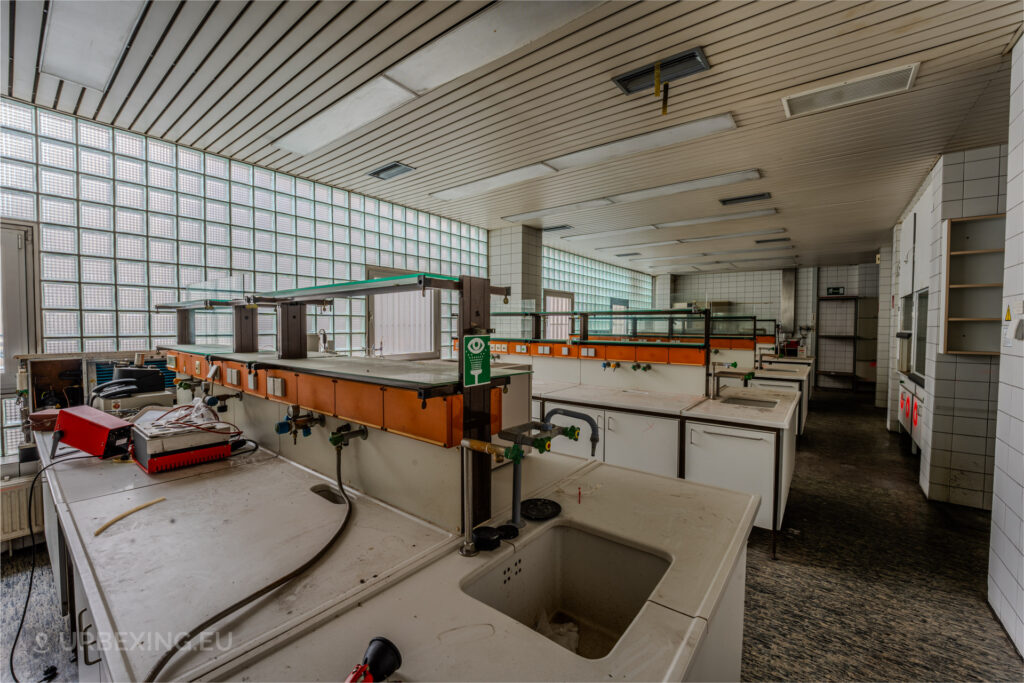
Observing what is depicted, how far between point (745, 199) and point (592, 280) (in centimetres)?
436

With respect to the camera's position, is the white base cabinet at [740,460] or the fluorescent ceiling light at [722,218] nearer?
the white base cabinet at [740,460]

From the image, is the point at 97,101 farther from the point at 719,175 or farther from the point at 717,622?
the point at 719,175

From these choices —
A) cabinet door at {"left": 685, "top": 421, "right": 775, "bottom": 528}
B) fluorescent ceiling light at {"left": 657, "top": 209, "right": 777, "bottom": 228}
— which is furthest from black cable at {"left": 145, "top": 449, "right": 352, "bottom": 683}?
fluorescent ceiling light at {"left": 657, "top": 209, "right": 777, "bottom": 228}

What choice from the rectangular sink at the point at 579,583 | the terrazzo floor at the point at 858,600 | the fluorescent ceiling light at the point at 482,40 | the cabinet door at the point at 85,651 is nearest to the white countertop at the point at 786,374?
the terrazzo floor at the point at 858,600

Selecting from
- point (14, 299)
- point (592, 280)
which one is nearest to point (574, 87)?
point (14, 299)

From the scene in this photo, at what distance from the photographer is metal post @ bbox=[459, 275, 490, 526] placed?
111 cm

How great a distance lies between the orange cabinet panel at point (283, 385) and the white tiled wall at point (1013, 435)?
9.99 ft

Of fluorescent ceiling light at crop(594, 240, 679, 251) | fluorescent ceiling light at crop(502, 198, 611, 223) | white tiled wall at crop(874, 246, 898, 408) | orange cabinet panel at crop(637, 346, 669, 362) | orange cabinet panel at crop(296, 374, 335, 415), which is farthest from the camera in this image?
fluorescent ceiling light at crop(594, 240, 679, 251)

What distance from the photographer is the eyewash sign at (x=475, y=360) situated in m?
1.10

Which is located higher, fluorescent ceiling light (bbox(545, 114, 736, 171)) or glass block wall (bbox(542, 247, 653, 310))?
fluorescent ceiling light (bbox(545, 114, 736, 171))

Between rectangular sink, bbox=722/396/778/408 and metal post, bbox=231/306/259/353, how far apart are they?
10.8 feet

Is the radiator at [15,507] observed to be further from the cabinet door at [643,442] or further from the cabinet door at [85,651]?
the cabinet door at [643,442]

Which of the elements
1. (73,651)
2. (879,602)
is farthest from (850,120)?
(73,651)

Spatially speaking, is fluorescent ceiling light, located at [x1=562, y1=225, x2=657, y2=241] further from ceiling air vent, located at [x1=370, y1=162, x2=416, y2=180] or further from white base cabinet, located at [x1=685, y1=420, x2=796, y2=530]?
white base cabinet, located at [x1=685, y1=420, x2=796, y2=530]
